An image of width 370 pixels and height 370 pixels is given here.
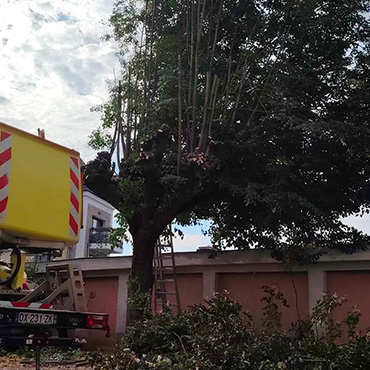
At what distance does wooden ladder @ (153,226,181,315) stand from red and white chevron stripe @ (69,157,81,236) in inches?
207

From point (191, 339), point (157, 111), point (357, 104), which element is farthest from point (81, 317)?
point (357, 104)

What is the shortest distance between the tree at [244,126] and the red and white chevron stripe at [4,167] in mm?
4491

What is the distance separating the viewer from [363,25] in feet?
39.5

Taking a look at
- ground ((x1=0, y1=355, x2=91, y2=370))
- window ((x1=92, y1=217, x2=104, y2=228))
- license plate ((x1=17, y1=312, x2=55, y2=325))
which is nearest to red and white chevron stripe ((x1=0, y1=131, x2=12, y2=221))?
license plate ((x1=17, y1=312, x2=55, y2=325))

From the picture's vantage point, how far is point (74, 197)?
7.05 metres

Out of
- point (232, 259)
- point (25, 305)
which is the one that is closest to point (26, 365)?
point (25, 305)

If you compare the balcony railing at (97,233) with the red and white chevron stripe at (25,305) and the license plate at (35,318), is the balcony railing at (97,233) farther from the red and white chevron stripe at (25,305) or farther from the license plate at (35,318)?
the license plate at (35,318)

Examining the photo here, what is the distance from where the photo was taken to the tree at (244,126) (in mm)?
10328

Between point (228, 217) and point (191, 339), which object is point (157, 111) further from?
point (191, 339)

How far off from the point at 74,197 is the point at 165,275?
6.18m

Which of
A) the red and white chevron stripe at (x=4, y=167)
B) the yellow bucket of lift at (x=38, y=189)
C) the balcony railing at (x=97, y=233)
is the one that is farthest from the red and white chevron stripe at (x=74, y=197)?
the balcony railing at (x=97, y=233)

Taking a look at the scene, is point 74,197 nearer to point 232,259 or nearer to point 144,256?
point 144,256

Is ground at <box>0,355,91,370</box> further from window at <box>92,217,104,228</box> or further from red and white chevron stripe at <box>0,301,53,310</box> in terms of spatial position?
window at <box>92,217,104,228</box>

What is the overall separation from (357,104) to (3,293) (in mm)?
8034
